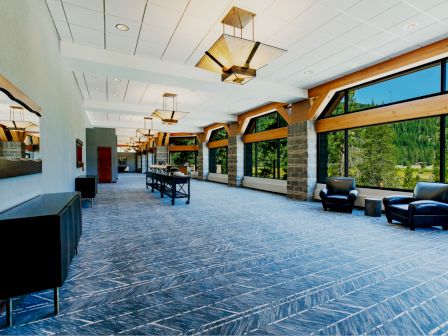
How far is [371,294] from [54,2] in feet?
18.2

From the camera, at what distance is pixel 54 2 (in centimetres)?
371

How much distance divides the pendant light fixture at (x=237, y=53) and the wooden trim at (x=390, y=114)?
3802 millimetres

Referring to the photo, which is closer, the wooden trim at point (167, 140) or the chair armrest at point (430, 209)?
the chair armrest at point (430, 209)

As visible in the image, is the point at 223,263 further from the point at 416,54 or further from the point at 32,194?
the point at 416,54

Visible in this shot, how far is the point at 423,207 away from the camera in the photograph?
4711 mm

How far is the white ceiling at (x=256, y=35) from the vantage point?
3793 mm

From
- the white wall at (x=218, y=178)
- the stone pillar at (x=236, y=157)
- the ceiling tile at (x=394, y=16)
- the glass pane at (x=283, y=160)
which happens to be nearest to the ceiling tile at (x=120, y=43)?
the ceiling tile at (x=394, y=16)

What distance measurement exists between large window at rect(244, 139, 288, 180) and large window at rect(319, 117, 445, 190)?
2081 mm

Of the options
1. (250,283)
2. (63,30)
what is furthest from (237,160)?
(250,283)

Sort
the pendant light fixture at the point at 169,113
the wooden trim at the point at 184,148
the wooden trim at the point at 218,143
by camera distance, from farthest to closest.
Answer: the wooden trim at the point at 184,148, the wooden trim at the point at 218,143, the pendant light fixture at the point at 169,113

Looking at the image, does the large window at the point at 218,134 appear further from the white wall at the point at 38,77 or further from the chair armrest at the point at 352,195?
the white wall at the point at 38,77

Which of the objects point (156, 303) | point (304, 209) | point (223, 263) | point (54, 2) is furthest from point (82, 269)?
point (304, 209)

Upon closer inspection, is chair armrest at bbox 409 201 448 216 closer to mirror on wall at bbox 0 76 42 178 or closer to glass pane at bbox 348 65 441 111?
glass pane at bbox 348 65 441 111

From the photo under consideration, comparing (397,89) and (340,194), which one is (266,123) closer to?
(340,194)
